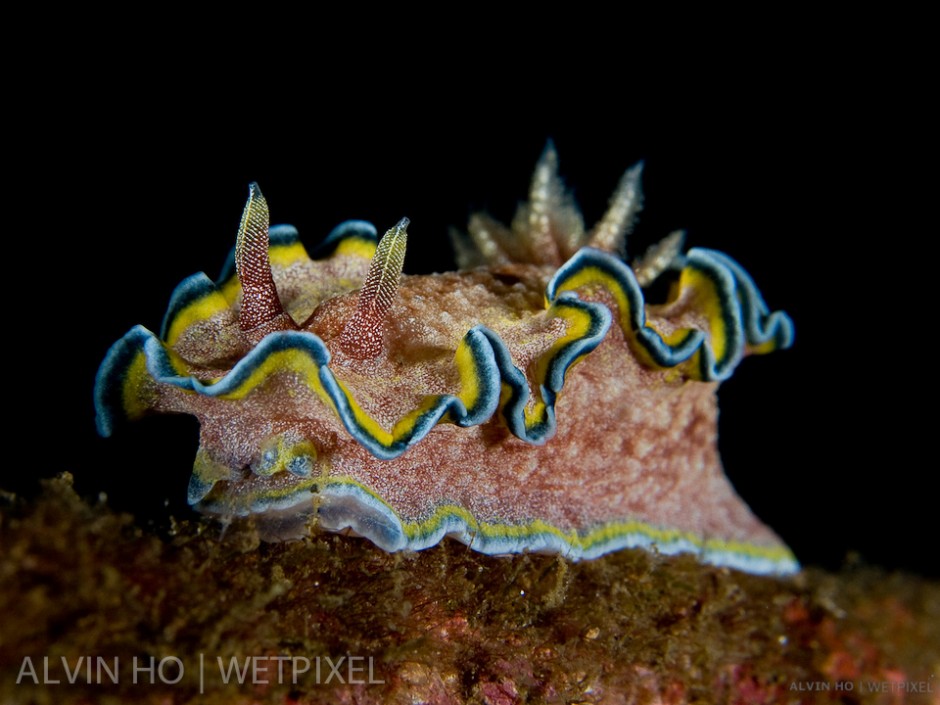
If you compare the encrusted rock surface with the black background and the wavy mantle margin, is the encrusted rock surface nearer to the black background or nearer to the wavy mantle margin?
the wavy mantle margin

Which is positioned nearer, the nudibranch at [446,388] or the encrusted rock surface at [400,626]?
the encrusted rock surface at [400,626]

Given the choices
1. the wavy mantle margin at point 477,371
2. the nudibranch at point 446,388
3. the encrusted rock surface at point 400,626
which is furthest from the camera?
the nudibranch at point 446,388

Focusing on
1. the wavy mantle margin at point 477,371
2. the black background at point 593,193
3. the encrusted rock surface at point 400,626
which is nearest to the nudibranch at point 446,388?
the wavy mantle margin at point 477,371

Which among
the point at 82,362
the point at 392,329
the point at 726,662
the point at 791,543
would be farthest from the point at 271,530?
the point at 791,543

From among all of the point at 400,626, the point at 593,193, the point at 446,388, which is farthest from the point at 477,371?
the point at 593,193

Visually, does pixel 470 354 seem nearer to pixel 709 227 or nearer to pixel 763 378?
pixel 709 227

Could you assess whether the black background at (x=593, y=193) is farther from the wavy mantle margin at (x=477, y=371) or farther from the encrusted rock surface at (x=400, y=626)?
the wavy mantle margin at (x=477, y=371)

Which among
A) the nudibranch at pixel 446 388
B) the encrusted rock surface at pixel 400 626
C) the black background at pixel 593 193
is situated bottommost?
the encrusted rock surface at pixel 400 626

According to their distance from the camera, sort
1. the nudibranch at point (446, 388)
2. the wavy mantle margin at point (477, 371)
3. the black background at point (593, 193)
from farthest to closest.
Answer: the black background at point (593, 193), the nudibranch at point (446, 388), the wavy mantle margin at point (477, 371)
